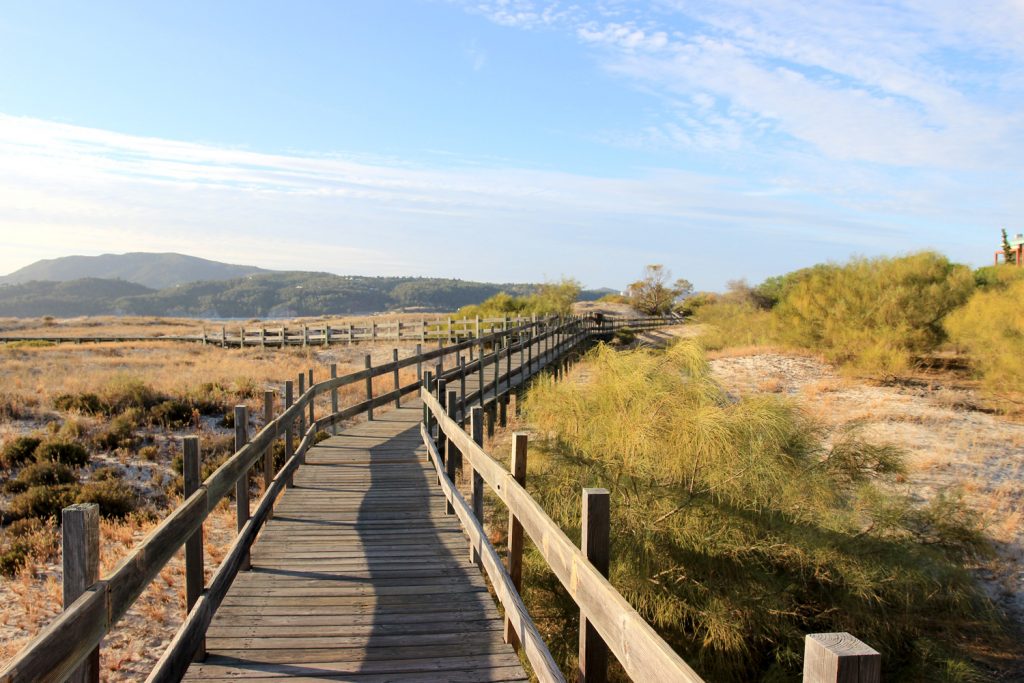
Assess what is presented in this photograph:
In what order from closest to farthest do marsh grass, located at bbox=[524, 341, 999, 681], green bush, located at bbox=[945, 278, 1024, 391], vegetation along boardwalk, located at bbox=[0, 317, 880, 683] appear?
vegetation along boardwalk, located at bbox=[0, 317, 880, 683]
marsh grass, located at bbox=[524, 341, 999, 681]
green bush, located at bbox=[945, 278, 1024, 391]

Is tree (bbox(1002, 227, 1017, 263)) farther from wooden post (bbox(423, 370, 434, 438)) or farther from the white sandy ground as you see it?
wooden post (bbox(423, 370, 434, 438))

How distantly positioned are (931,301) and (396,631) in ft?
73.9

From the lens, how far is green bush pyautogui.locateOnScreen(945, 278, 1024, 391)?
687 inches

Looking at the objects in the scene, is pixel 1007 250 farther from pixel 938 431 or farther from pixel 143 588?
pixel 143 588

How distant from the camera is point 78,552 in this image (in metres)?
2.63

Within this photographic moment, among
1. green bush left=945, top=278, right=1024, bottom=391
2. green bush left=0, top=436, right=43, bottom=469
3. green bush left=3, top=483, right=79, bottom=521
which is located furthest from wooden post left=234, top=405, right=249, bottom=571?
green bush left=945, top=278, right=1024, bottom=391

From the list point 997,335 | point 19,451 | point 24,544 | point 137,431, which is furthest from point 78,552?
point 997,335

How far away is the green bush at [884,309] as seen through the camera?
2162 cm

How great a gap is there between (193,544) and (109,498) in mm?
6913

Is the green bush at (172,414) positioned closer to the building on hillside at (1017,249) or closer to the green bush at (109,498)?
the green bush at (109,498)

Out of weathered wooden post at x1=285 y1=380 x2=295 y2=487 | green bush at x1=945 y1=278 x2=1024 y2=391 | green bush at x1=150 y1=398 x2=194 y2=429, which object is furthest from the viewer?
green bush at x1=945 y1=278 x2=1024 y2=391

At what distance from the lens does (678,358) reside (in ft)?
32.9

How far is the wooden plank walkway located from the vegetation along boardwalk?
0.01 metres

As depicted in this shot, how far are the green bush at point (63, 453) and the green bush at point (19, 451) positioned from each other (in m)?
0.22
